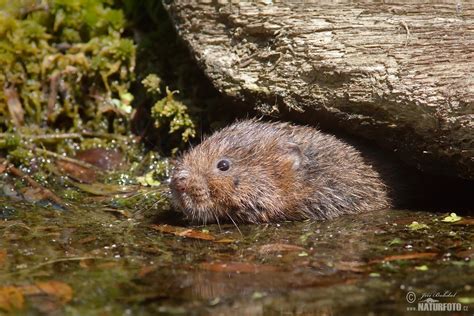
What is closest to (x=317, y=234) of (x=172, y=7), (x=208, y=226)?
(x=208, y=226)

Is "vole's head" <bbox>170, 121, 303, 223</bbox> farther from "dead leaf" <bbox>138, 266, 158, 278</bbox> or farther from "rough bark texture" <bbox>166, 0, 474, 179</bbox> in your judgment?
"dead leaf" <bbox>138, 266, 158, 278</bbox>

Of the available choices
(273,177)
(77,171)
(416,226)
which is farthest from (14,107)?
(416,226)

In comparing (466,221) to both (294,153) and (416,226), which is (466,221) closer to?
(416,226)

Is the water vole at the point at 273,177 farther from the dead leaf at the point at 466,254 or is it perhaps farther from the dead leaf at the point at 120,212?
the dead leaf at the point at 466,254

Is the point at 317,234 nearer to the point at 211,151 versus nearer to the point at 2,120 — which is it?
the point at 211,151

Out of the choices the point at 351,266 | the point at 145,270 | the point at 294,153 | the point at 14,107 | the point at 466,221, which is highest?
the point at 14,107

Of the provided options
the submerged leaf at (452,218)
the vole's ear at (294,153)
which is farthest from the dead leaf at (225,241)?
the submerged leaf at (452,218)
